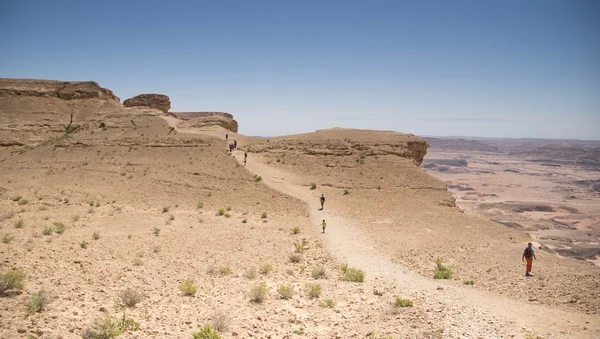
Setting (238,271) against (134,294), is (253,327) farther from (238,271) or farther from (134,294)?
(238,271)

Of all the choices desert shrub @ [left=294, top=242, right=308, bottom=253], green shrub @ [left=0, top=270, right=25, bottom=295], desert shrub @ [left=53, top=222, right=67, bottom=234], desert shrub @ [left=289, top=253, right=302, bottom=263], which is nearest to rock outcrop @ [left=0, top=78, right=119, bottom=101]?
desert shrub @ [left=53, top=222, right=67, bottom=234]

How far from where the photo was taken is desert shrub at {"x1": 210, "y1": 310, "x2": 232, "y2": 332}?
20.4 ft

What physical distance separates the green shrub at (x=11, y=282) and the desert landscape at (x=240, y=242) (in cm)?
4

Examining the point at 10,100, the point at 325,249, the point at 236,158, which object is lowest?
the point at 325,249

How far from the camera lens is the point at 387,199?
68.3 feet

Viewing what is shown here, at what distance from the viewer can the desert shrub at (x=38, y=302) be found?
18.9 ft

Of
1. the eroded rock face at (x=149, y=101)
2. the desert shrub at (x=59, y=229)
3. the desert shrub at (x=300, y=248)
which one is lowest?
the desert shrub at (x=300, y=248)

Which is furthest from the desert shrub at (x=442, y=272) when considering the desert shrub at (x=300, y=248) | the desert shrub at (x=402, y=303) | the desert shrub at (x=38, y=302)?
the desert shrub at (x=38, y=302)

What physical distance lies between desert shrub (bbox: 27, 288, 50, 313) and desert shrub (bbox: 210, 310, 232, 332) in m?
2.83

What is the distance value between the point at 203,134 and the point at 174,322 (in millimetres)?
26693

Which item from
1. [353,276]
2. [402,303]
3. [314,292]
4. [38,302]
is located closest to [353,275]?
[353,276]

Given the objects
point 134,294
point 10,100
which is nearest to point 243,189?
point 134,294

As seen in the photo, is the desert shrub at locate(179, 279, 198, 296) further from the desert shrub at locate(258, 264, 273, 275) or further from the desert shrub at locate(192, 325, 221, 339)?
the desert shrub at locate(258, 264, 273, 275)

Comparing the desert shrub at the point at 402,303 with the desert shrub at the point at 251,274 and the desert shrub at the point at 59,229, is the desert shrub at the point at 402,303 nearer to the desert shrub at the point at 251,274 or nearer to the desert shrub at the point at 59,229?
the desert shrub at the point at 251,274
